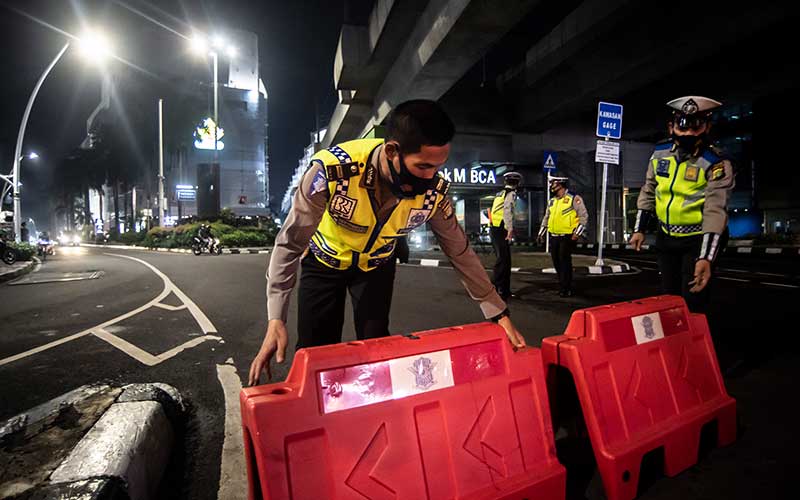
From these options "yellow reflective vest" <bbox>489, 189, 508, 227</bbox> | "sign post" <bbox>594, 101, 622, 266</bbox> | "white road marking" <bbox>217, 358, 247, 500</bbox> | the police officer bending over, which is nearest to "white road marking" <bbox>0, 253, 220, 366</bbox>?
"white road marking" <bbox>217, 358, 247, 500</bbox>

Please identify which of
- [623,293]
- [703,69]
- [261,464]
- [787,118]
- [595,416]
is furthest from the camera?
[787,118]

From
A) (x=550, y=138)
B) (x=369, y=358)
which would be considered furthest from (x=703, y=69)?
(x=369, y=358)

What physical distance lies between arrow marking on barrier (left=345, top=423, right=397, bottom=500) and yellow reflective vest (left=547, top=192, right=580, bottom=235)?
6.39 metres

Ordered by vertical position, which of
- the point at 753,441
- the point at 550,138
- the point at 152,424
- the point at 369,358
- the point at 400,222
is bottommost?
the point at 753,441

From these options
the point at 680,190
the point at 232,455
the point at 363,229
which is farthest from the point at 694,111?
the point at 232,455

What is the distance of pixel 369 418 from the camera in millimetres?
1414

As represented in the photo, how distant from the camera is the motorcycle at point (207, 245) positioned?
21453mm

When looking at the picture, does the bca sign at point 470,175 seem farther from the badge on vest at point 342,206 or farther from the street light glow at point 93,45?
the badge on vest at point 342,206

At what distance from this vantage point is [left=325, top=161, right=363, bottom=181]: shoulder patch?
186 centimetres

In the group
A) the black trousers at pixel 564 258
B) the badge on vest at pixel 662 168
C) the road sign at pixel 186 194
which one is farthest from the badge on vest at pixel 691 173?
the road sign at pixel 186 194

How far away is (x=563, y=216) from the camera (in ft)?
23.4

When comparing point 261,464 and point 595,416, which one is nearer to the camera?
point 261,464

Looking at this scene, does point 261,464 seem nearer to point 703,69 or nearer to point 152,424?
point 152,424

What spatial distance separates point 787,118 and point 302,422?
93.6 feet
